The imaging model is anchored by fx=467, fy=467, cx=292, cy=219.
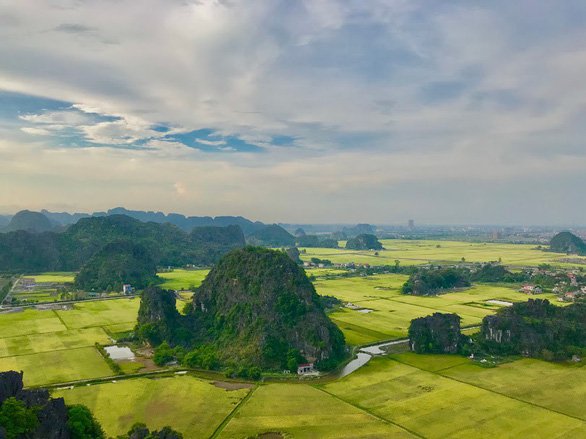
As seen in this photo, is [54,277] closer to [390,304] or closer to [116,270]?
[116,270]

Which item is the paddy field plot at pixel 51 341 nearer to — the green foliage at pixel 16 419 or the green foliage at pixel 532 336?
the green foliage at pixel 16 419

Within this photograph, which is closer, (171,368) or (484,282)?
(171,368)

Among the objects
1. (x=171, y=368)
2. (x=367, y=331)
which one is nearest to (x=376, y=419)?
(x=171, y=368)

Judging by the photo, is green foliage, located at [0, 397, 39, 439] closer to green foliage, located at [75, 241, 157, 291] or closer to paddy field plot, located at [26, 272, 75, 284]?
green foliage, located at [75, 241, 157, 291]

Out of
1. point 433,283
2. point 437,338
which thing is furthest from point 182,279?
point 437,338

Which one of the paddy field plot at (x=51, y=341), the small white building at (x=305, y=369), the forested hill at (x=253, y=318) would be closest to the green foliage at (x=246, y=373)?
the forested hill at (x=253, y=318)

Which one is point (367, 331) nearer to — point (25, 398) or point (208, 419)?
point (208, 419)
